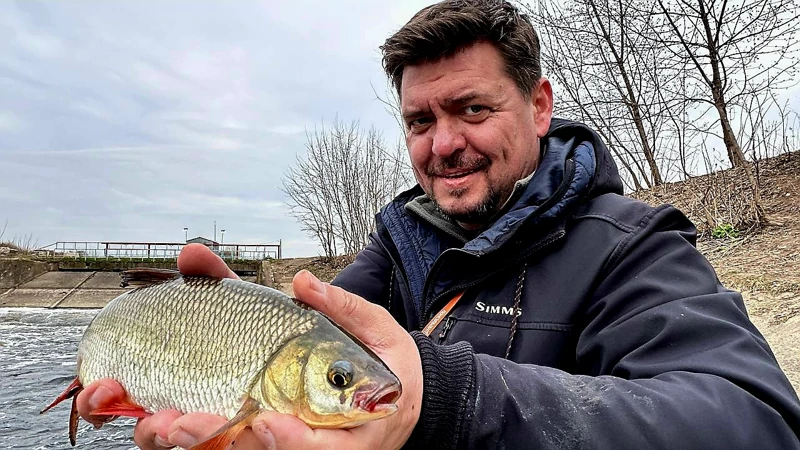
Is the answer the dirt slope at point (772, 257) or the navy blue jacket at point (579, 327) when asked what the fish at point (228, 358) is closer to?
the navy blue jacket at point (579, 327)

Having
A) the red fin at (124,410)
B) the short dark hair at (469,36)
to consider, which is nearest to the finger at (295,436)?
the red fin at (124,410)

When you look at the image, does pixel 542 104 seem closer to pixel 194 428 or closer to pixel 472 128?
pixel 472 128

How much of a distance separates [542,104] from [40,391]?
911 cm

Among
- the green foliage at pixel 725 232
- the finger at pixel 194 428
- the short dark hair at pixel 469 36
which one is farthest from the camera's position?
the green foliage at pixel 725 232

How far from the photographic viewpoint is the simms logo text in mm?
2162

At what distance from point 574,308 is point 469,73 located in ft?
3.62

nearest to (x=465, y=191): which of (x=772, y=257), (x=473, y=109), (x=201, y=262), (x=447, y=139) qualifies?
(x=447, y=139)

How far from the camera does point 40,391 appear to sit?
902 centimetres

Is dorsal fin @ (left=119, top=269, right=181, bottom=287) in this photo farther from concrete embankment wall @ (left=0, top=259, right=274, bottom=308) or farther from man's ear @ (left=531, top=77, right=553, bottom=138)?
concrete embankment wall @ (left=0, top=259, right=274, bottom=308)

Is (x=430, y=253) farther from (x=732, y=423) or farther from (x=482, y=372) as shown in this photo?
(x=732, y=423)

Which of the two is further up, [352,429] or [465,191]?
[465,191]

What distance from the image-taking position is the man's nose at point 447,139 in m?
2.59

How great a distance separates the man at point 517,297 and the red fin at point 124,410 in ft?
0.12

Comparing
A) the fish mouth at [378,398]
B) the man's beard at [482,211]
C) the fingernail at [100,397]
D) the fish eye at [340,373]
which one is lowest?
the fingernail at [100,397]
